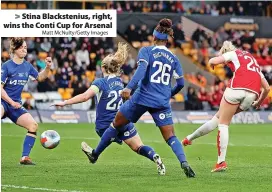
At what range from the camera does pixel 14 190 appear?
10164 mm

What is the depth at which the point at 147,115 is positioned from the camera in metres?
29.9

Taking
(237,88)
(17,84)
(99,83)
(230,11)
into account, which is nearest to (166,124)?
(99,83)

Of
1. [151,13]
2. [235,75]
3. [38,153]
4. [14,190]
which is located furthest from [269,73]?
[14,190]

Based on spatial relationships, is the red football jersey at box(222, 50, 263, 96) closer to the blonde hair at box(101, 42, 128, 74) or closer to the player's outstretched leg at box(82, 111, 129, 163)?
the blonde hair at box(101, 42, 128, 74)

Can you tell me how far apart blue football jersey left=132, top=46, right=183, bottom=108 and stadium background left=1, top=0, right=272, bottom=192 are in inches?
44.6

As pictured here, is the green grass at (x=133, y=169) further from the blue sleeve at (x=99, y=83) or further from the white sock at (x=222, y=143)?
the blue sleeve at (x=99, y=83)

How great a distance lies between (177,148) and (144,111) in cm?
75

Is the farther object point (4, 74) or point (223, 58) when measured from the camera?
point (4, 74)

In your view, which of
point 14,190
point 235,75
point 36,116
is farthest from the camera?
point 36,116

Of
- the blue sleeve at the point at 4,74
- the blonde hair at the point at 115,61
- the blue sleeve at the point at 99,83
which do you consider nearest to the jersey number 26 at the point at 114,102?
the blue sleeve at the point at 99,83

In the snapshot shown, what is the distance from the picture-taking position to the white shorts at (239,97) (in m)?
12.8

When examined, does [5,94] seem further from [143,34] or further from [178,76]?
[143,34]

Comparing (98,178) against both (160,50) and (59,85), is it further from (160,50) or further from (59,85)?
(59,85)

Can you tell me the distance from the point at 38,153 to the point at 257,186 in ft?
23.1
